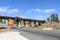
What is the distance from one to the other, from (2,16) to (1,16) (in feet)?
3.84

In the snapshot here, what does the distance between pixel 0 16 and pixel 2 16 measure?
215 cm

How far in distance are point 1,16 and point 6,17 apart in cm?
576

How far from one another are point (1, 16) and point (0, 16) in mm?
985

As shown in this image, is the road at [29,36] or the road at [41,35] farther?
the road at [41,35]

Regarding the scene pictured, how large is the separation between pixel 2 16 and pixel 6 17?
4608 millimetres

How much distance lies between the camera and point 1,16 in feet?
442

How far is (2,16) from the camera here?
445 feet

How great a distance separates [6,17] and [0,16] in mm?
6735

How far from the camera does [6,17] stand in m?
140

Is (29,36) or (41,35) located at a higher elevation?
(29,36)

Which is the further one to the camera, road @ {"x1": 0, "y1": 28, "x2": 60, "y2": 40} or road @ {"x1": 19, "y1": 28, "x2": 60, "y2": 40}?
road @ {"x1": 19, "y1": 28, "x2": 60, "y2": 40}

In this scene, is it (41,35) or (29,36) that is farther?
(41,35)
